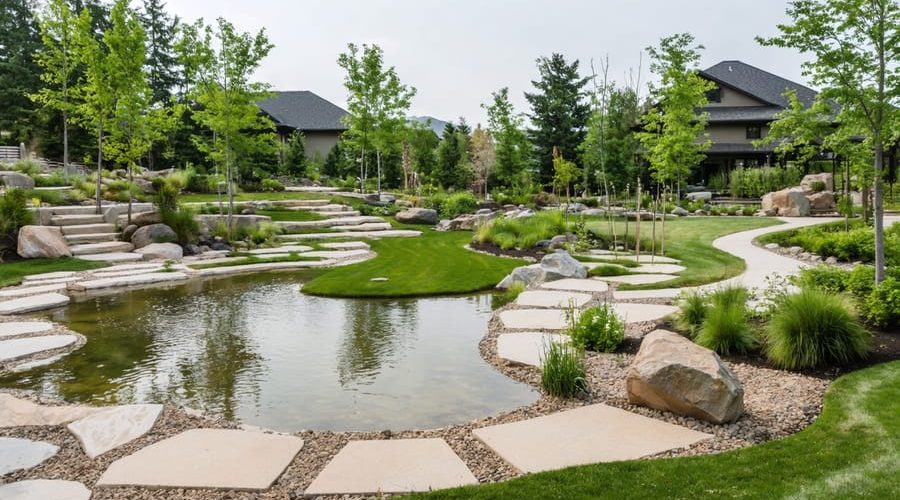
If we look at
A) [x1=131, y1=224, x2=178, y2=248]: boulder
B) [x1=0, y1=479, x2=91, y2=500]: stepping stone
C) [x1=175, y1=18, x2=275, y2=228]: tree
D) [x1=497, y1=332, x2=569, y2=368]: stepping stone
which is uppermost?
[x1=175, y1=18, x2=275, y2=228]: tree

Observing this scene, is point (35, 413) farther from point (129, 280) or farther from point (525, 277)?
point (525, 277)

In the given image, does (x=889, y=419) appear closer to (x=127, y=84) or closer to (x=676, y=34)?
(x=127, y=84)

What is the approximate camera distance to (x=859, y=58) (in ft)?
19.2

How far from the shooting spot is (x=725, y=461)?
3227 millimetres

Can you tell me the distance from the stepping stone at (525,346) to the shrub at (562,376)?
0.43 meters

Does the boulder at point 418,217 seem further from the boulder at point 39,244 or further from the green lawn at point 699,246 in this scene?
the boulder at point 39,244

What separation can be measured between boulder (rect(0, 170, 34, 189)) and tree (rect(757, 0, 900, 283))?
1770 cm

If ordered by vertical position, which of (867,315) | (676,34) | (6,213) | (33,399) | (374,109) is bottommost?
(33,399)

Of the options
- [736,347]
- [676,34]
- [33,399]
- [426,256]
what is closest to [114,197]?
[426,256]

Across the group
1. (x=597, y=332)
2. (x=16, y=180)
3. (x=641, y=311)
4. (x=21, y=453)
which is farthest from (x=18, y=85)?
(x=597, y=332)

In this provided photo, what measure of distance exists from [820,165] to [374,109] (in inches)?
859

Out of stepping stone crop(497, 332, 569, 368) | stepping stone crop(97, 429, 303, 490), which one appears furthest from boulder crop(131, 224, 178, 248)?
stepping stone crop(97, 429, 303, 490)

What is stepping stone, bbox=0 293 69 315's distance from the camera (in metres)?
7.88

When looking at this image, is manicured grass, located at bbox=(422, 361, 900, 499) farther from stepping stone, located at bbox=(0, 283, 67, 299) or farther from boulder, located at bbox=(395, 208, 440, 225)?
boulder, located at bbox=(395, 208, 440, 225)
